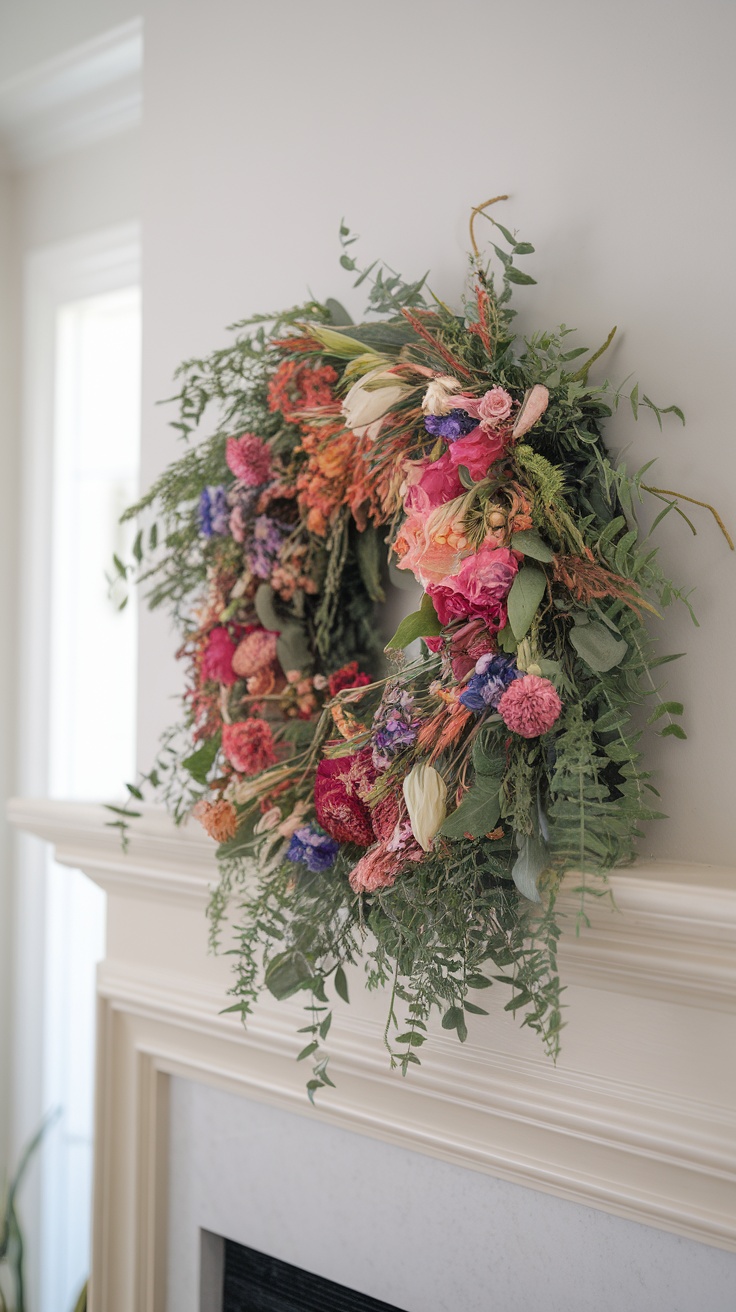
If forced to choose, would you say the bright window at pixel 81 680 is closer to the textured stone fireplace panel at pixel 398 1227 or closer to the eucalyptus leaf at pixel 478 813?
the textured stone fireplace panel at pixel 398 1227

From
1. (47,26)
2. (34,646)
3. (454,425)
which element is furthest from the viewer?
(34,646)

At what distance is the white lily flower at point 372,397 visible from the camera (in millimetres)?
980

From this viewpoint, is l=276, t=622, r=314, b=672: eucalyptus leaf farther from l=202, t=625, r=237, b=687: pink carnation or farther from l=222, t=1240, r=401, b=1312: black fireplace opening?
l=222, t=1240, r=401, b=1312: black fireplace opening

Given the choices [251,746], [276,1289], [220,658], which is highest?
[220,658]

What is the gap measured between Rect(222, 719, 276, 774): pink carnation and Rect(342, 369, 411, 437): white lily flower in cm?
36

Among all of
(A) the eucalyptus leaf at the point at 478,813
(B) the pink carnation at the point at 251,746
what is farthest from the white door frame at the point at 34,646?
(A) the eucalyptus leaf at the point at 478,813

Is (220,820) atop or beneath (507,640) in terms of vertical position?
beneath

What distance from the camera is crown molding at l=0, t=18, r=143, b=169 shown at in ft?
5.59

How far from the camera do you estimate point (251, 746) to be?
3.63 ft

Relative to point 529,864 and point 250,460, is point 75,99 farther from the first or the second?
point 529,864

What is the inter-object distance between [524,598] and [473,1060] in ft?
1.63

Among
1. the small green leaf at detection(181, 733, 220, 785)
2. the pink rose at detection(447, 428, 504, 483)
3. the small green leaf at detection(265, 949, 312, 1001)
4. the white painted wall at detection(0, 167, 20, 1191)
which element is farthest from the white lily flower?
the white painted wall at detection(0, 167, 20, 1191)

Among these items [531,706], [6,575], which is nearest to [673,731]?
[531,706]

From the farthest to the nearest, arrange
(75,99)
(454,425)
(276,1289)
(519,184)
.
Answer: (75,99) < (276,1289) < (519,184) < (454,425)
